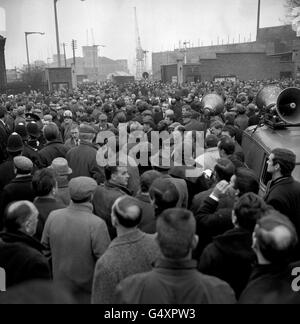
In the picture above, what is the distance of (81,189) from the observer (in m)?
3.56

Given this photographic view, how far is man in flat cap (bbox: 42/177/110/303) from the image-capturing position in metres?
3.37

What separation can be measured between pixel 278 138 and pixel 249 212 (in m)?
2.48

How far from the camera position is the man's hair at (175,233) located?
2191 millimetres

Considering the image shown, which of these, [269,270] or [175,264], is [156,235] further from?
[269,270]

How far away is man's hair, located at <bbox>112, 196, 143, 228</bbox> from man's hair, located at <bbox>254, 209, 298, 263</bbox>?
0.88 meters

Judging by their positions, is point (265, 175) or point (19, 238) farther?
point (265, 175)

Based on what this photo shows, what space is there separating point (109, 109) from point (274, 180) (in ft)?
20.2

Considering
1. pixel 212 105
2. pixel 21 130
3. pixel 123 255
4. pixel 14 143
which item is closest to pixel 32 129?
pixel 21 130

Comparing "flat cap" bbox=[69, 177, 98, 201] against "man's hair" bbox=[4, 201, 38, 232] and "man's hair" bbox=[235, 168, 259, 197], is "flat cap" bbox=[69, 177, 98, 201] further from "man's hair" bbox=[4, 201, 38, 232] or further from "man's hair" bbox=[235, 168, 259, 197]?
"man's hair" bbox=[235, 168, 259, 197]

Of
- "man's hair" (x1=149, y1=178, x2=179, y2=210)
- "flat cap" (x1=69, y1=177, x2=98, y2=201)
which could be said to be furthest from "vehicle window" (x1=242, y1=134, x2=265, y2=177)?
"flat cap" (x1=69, y1=177, x2=98, y2=201)

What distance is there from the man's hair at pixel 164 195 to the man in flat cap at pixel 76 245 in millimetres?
519
